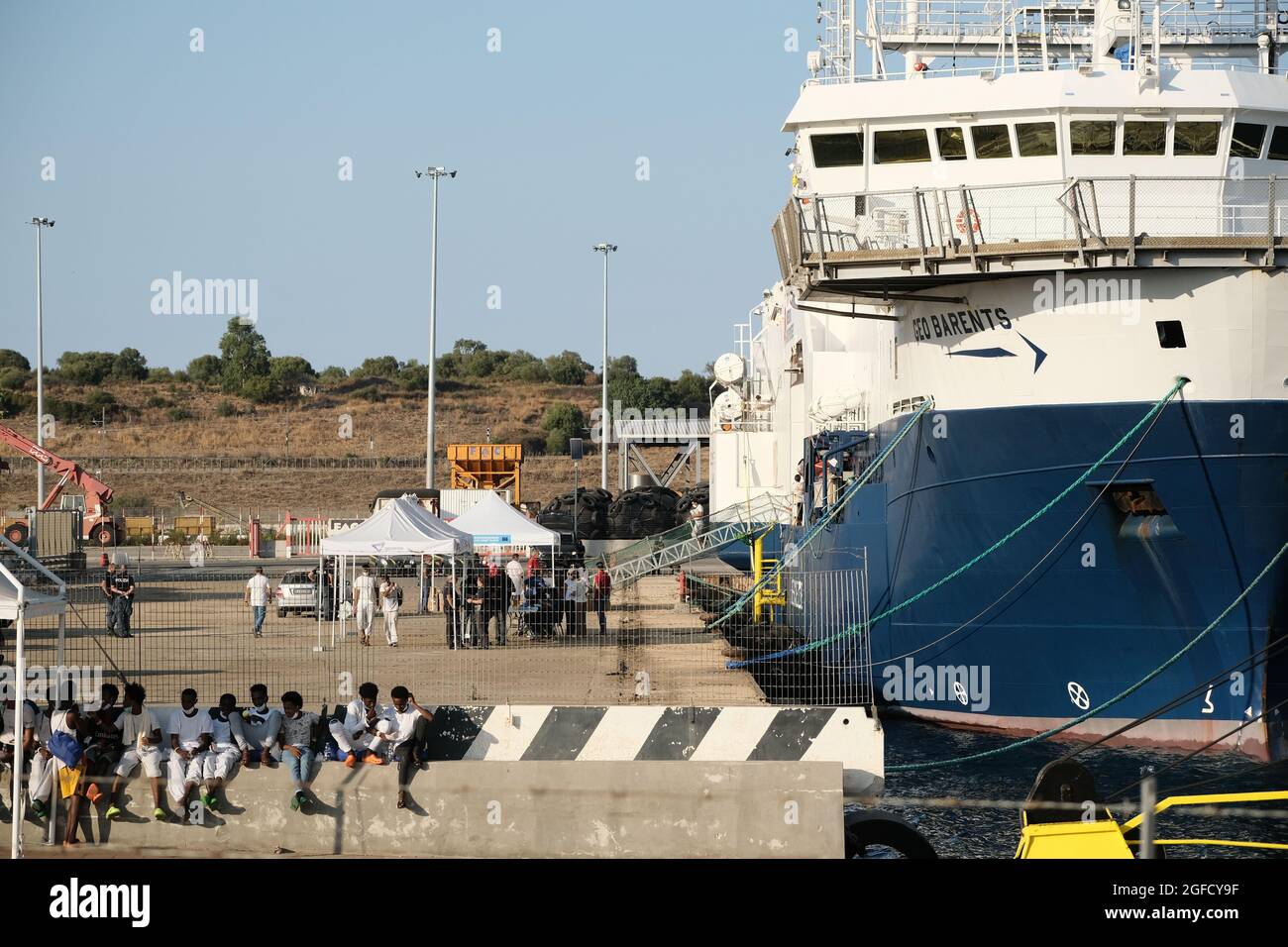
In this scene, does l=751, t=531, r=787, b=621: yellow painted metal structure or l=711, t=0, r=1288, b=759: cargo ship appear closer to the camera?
l=711, t=0, r=1288, b=759: cargo ship

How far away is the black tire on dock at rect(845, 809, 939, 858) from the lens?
11.7 m

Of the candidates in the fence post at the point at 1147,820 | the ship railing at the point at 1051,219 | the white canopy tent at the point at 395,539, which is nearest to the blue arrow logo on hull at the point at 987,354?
the ship railing at the point at 1051,219

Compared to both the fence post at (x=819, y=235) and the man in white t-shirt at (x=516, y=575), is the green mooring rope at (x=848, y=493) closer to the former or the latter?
the fence post at (x=819, y=235)

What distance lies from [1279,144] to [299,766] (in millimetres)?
15913

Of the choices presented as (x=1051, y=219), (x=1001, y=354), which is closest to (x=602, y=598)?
(x=1001, y=354)

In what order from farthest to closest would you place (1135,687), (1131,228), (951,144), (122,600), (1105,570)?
(122,600) < (951,144) < (1105,570) < (1135,687) < (1131,228)

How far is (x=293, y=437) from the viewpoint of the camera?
344ft

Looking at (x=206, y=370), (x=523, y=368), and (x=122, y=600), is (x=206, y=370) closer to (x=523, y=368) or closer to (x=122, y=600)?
(x=523, y=368)

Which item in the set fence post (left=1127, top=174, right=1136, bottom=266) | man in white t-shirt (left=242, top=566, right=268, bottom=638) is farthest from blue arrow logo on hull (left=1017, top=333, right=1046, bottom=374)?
man in white t-shirt (left=242, top=566, right=268, bottom=638)

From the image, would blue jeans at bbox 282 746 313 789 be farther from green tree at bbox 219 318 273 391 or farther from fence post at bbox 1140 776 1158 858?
green tree at bbox 219 318 273 391

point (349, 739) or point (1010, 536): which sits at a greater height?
point (1010, 536)

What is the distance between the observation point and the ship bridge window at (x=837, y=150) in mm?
22531

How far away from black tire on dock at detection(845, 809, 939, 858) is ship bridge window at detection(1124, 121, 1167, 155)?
39.8 feet
